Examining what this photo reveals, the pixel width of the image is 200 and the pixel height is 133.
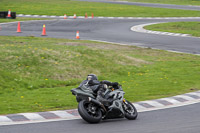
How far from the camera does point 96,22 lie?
4178cm

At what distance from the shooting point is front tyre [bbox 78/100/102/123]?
957 cm

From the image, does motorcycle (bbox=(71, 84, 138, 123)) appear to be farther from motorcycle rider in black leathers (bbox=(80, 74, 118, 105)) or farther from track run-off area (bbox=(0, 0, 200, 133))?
track run-off area (bbox=(0, 0, 200, 133))

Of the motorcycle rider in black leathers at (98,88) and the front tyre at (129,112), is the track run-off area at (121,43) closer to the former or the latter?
the front tyre at (129,112)

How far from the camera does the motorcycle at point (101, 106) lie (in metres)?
9.66

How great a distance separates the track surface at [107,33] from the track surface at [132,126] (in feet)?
49.7

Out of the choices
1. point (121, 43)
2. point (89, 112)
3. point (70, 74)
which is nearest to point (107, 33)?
point (121, 43)

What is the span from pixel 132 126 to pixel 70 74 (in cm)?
694

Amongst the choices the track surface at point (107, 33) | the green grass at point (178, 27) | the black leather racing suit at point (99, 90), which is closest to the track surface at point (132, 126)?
the black leather racing suit at point (99, 90)

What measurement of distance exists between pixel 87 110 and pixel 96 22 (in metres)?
32.4

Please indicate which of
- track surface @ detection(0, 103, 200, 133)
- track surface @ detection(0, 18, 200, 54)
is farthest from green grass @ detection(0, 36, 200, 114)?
track surface @ detection(0, 18, 200, 54)

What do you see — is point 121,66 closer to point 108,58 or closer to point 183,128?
point 108,58

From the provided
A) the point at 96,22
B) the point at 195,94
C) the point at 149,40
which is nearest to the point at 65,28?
the point at 96,22

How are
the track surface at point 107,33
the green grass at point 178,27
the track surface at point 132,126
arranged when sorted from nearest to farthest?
the track surface at point 132,126, the track surface at point 107,33, the green grass at point 178,27

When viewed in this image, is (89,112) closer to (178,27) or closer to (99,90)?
(99,90)
